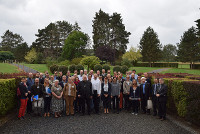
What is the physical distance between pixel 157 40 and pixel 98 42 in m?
21.1

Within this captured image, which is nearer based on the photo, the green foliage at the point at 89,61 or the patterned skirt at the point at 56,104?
the patterned skirt at the point at 56,104

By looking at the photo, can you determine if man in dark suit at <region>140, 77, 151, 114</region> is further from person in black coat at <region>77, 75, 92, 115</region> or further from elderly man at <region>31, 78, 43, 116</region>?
elderly man at <region>31, 78, 43, 116</region>

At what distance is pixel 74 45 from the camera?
52125 millimetres

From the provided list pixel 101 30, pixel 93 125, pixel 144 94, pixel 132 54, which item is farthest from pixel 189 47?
pixel 93 125

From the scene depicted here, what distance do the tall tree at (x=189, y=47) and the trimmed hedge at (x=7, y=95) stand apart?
154ft

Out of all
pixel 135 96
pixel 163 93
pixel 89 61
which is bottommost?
pixel 135 96

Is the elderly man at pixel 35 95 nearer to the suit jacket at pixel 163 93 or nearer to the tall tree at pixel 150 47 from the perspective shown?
the suit jacket at pixel 163 93

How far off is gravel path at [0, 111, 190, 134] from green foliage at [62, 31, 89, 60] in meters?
46.2

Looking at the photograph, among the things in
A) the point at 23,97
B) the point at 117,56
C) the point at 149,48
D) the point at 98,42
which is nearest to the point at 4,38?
the point at 98,42

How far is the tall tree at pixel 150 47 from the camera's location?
54188 millimetres

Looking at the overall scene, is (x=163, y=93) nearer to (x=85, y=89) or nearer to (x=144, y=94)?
(x=144, y=94)

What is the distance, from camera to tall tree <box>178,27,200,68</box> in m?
43.7

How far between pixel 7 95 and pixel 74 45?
4631cm

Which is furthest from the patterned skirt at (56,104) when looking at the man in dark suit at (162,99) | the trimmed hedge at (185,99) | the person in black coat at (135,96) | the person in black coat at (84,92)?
the trimmed hedge at (185,99)
